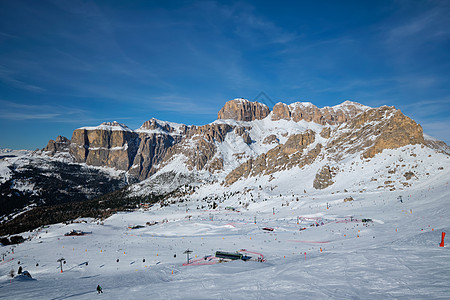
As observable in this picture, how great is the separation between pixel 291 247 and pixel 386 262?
60.5 ft

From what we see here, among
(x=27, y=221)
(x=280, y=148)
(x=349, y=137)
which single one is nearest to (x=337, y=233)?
(x=349, y=137)

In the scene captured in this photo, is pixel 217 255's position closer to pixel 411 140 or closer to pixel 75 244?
pixel 75 244

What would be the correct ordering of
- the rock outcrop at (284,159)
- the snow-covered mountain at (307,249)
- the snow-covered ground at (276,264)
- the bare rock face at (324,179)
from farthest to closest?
the rock outcrop at (284,159)
the bare rock face at (324,179)
the snow-covered mountain at (307,249)
the snow-covered ground at (276,264)

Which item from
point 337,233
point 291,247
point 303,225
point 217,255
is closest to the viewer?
point 217,255

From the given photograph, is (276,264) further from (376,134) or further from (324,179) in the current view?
(376,134)

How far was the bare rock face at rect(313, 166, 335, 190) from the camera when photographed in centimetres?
10069

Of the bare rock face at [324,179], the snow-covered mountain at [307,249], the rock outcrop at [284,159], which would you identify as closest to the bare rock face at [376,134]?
the snow-covered mountain at [307,249]

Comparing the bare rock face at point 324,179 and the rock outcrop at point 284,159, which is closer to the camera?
the bare rock face at point 324,179

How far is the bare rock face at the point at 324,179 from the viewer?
3964 inches

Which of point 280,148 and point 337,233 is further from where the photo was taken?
point 280,148

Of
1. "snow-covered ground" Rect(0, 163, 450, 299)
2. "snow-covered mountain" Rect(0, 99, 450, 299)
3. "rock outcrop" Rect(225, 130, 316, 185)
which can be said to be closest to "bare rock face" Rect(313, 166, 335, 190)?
"snow-covered mountain" Rect(0, 99, 450, 299)

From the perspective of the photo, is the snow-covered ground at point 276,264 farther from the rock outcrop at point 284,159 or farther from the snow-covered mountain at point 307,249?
the rock outcrop at point 284,159

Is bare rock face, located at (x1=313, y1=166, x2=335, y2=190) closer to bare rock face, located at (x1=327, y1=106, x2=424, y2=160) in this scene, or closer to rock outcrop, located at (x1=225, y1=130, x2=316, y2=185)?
bare rock face, located at (x1=327, y1=106, x2=424, y2=160)

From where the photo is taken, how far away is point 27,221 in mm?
177125
